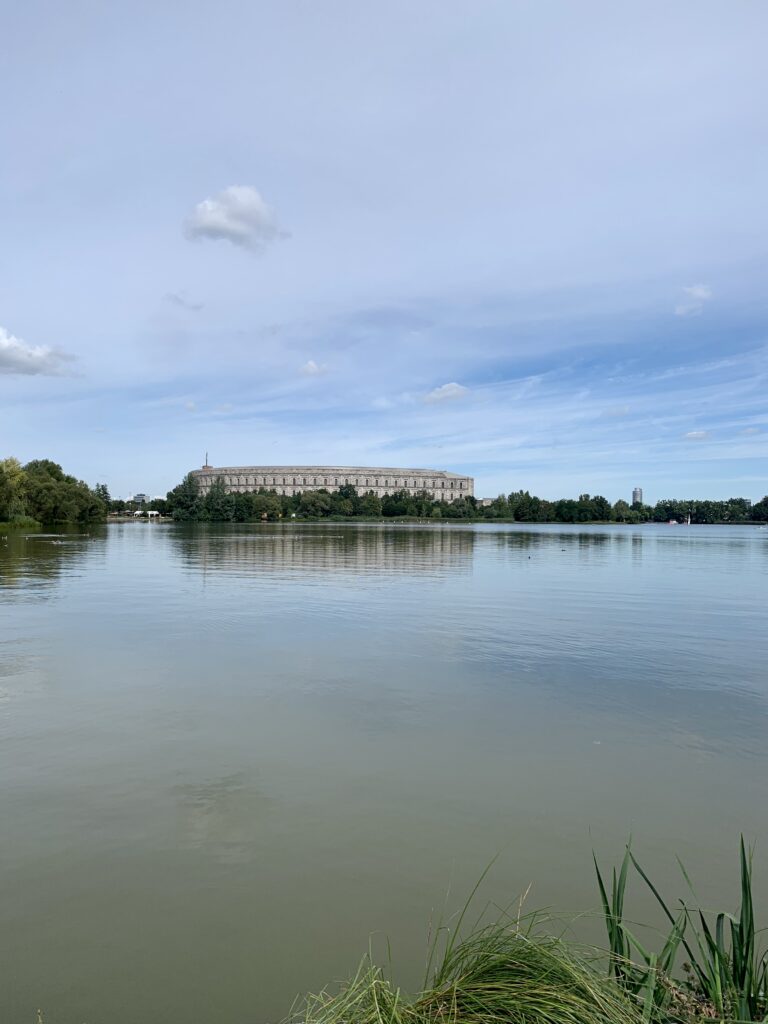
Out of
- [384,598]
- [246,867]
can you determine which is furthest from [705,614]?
[246,867]

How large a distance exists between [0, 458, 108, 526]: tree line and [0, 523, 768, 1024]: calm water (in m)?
63.2

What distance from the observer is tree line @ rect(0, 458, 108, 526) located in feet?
233

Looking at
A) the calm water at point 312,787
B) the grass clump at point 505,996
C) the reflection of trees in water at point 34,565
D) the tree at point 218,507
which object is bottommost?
the calm water at point 312,787

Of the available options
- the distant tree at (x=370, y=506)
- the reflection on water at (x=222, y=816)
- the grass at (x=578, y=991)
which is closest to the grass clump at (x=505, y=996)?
the grass at (x=578, y=991)

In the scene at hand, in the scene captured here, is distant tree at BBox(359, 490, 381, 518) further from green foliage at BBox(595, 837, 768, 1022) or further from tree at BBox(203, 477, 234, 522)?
green foliage at BBox(595, 837, 768, 1022)

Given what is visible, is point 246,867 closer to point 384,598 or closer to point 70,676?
point 70,676

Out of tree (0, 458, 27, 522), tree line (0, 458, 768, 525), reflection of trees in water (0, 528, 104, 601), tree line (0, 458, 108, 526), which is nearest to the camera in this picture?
reflection of trees in water (0, 528, 104, 601)

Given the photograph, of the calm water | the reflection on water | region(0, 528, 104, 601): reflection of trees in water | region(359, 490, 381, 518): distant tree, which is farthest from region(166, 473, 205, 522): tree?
the reflection on water

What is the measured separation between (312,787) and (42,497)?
90.9 m

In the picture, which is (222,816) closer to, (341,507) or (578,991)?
(578,991)

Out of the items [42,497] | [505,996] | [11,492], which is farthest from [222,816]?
[42,497]

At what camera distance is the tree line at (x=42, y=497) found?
70894mm

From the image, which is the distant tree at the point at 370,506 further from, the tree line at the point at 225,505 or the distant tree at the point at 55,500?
the distant tree at the point at 55,500

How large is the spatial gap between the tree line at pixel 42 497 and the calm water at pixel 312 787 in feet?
207
